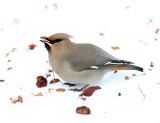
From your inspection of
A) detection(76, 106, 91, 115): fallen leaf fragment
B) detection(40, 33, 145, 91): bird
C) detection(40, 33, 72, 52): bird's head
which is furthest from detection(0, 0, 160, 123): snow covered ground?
detection(40, 33, 72, 52): bird's head

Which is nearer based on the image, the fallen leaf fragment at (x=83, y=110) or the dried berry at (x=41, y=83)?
the fallen leaf fragment at (x=83, y=110)

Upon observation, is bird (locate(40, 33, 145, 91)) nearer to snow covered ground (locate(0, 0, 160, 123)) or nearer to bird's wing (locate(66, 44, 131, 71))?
bird's wing (locate(66, 44, 131, 71))

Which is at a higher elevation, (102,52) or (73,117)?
(102,52)

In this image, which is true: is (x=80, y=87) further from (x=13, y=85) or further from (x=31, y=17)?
(x=31, y=17)

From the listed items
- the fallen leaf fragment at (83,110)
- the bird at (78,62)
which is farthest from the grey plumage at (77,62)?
the fallen leaf fragment at (83,110)

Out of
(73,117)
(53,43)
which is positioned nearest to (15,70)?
(53,43)

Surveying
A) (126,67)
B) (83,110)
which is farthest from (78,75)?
(83,110)

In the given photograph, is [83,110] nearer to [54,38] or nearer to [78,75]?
[78,75]

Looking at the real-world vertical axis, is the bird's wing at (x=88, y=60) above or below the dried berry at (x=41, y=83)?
above

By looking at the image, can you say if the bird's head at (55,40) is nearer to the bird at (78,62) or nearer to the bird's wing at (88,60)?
the bird at (78,62)
